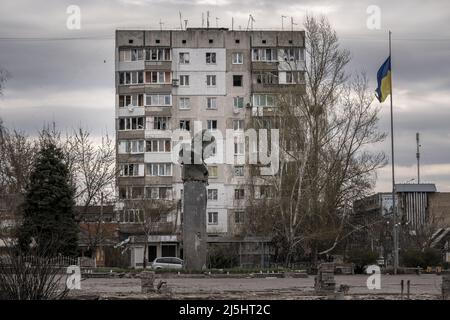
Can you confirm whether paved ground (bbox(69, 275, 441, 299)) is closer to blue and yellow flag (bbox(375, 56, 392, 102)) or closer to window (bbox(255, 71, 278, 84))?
blue and yellow flag (bbox(375, 56, 392, 102))

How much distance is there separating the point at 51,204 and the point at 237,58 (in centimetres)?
3515

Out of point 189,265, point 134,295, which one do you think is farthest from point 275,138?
point 134,295

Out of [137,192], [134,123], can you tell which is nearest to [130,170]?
[137,192]

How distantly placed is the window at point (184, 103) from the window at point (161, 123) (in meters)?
1.99

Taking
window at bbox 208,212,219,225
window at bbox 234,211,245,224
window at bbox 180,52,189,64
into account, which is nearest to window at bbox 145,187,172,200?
window at bbox 208,212,219,225

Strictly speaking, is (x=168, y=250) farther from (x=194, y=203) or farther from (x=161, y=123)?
(x=194, y=203)

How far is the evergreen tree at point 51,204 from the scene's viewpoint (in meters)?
51.5

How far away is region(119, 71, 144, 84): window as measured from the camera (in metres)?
82.5

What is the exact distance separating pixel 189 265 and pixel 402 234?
128ft

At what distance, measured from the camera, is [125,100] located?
8275 cm

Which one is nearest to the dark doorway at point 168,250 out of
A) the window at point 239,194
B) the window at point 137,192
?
the window at point 137,192

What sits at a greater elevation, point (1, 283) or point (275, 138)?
point (275, 138)
